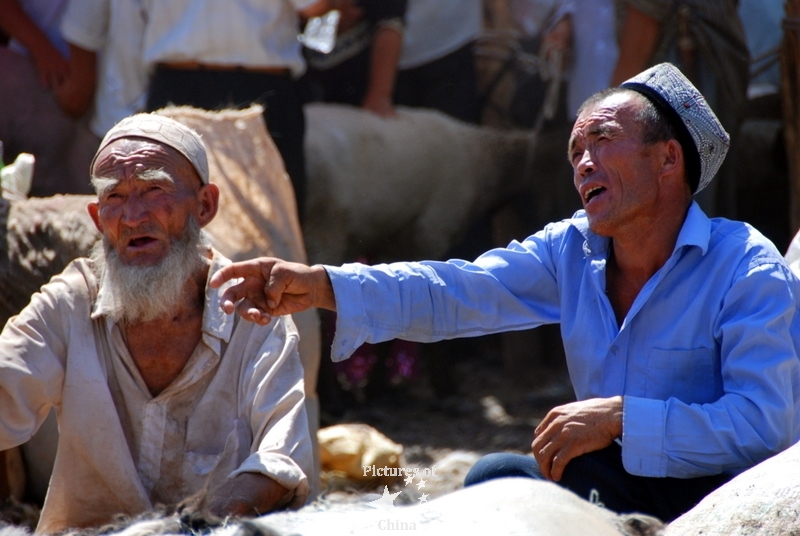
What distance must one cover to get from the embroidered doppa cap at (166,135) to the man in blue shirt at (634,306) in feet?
2.77

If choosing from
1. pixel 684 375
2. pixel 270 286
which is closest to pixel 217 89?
pixel 270 286

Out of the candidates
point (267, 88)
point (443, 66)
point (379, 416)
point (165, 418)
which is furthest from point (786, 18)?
point (165, 418)

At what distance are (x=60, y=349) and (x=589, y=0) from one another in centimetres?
480

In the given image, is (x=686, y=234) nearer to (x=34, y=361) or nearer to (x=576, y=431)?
(x=576, y=431)

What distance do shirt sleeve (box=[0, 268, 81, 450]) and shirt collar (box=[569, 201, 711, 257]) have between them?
158cm

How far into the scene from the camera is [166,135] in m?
3.54

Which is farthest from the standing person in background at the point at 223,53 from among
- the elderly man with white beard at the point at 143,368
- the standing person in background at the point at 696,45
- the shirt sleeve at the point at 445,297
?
the shirt sleeve at the point at 445,297

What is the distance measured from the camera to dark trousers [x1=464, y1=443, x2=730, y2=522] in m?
2.78

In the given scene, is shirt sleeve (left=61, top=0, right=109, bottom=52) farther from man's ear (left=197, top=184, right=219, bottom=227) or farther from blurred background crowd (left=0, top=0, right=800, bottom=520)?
man's ear (left=197, top=184, right=219, bottom=227)

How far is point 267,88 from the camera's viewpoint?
19.6 ft

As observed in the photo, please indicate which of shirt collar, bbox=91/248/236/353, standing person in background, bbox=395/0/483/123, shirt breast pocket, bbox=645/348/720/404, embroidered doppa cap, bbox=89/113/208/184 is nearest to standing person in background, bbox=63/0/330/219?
standing person in background, bbox=395/0/483/123

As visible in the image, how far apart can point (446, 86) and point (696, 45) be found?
1.70 m

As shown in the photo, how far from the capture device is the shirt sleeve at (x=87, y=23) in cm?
638

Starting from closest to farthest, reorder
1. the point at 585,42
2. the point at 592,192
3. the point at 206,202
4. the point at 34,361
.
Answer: the point at 592,192 → the point at 34,361 → the point at 206,202 → the point at 585,42
